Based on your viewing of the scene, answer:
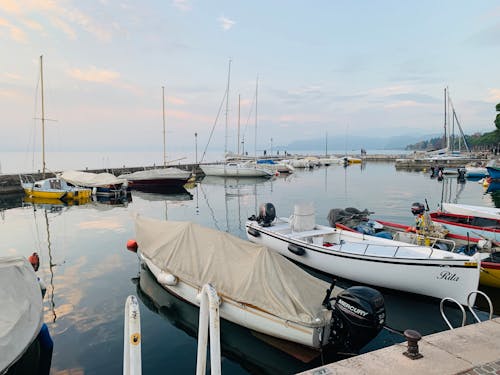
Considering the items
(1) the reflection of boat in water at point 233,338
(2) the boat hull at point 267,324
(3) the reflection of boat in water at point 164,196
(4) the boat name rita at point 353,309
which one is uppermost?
(4) the boat name rita at point 353,309

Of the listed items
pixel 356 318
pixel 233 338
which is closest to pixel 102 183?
pixel 233 338

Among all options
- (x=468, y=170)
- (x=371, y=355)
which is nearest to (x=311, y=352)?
(x=371, y=355)

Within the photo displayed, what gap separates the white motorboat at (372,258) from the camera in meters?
9.02

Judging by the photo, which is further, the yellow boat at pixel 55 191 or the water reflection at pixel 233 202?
the yellow boat at pixel 55 191

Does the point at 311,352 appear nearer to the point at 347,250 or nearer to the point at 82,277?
the point at 347,250

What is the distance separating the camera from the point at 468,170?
51.6 m

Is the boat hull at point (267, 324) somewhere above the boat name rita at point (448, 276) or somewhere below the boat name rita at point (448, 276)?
below

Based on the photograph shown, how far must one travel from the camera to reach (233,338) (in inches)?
319

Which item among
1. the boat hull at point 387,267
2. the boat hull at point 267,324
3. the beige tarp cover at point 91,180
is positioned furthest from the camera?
the beige tarp cover at point 91,180

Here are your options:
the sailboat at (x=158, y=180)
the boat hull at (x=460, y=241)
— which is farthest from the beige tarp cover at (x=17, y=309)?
the sailboat at (x=158, y=180)

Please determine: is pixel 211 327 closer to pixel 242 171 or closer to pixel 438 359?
pixel 438 359

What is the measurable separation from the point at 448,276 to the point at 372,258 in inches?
78.7

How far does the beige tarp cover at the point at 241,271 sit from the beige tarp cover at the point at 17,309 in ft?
11.1

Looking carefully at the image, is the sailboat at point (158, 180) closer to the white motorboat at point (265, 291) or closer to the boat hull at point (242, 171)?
the boat hull at point (242, 171)
